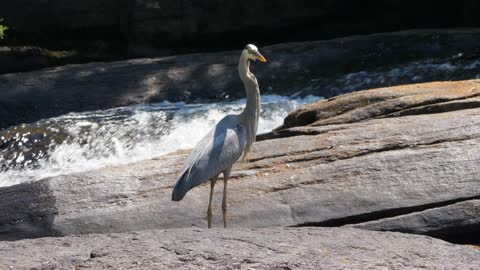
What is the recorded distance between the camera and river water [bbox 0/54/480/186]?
1052 cm

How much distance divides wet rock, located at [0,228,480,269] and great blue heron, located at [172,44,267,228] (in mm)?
1654

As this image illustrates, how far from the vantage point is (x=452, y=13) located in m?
15.2

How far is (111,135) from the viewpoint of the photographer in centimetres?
1109

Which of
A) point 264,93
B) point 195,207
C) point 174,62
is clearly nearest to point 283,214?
point 195,207

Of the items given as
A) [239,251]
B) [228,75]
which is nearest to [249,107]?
[239,251]

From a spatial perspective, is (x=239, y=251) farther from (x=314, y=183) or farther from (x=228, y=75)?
(x=228, y=75)

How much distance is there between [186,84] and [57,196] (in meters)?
4.70

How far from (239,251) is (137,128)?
666 centimetres

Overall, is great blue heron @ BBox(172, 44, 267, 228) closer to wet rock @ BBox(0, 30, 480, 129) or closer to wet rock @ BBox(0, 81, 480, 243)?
wet rock @ BBox(0, 81, 480, 243)

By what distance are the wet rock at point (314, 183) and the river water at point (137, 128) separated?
2286 millimetres

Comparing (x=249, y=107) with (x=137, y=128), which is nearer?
(x=249, y=107)

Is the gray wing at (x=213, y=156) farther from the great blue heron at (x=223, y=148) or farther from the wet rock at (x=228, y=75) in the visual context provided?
the wet rock at (x=228, y=75)

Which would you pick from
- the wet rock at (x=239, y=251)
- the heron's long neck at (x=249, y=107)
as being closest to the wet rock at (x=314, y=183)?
the heron's long neck at (x=249, y=107)

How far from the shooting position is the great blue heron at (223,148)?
267 inches
